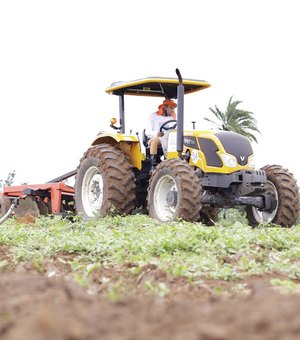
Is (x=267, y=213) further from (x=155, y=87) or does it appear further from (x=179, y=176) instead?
(x=155, y=87)

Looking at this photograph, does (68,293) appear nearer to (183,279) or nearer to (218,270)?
(183,279)

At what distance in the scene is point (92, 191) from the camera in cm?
1293

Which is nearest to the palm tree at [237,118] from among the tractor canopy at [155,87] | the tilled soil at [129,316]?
the tractor canopy at [155,87]

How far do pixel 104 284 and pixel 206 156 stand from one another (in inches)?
243

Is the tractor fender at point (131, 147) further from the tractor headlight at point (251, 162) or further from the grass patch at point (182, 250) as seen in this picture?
the grass patch at point (182, 250)

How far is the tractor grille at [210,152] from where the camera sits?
11.0 metres

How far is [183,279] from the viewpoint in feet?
18.2

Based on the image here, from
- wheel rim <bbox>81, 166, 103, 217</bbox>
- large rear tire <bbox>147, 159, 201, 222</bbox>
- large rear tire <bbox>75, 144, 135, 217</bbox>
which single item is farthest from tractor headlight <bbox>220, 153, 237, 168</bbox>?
wheel rim <bbox>81, 166, 103, 217</bbox>

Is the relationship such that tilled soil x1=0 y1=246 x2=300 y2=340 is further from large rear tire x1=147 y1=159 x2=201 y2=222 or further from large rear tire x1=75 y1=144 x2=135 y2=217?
large rear tire x1=75 y1=144 x2=135 y2=217

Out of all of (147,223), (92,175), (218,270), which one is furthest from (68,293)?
(92,175)

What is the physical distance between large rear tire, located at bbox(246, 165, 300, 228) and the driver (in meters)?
1.95

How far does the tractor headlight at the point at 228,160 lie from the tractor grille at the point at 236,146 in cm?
11

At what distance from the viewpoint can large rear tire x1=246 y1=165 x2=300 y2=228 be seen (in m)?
11.5

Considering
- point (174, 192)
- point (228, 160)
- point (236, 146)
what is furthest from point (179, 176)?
point (236, 146)
